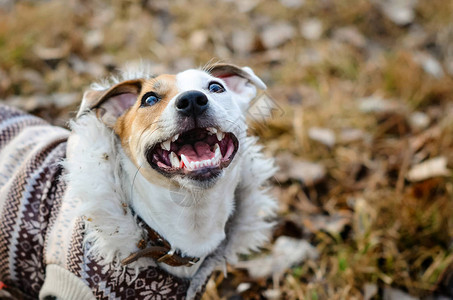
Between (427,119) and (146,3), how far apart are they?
2845 millimetres

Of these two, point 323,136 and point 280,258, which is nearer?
point 280,258

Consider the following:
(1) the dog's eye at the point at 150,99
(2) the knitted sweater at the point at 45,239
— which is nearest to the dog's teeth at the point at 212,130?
(1) the dog's eye at the point at 150,99

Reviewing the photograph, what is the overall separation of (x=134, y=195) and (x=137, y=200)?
2cm

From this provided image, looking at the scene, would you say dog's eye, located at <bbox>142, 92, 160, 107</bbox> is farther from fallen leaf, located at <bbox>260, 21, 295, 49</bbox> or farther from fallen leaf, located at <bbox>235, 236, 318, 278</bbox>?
fallen leaf, located at <bbox>260, 21, 295, 49</bbox>

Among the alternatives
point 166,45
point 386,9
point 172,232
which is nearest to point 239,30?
point 166,45

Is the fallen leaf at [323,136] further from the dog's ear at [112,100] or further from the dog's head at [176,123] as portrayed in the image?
→ the dog's ear at [112,100]

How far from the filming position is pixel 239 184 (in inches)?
67.7

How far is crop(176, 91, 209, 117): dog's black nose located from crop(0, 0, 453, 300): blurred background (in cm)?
66

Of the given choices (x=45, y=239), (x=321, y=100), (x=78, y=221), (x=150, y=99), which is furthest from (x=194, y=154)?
(x=321, y=100)

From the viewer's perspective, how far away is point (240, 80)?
1785 millimetres

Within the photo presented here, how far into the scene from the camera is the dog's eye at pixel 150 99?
1484 mm

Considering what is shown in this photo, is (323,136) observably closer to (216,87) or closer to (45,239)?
(216,87)

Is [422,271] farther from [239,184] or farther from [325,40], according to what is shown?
[325,40]

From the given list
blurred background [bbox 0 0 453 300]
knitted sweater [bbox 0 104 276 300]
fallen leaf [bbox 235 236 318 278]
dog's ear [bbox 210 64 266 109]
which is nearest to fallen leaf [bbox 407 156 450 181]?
blurred background [bbox 0 0 453 300]
